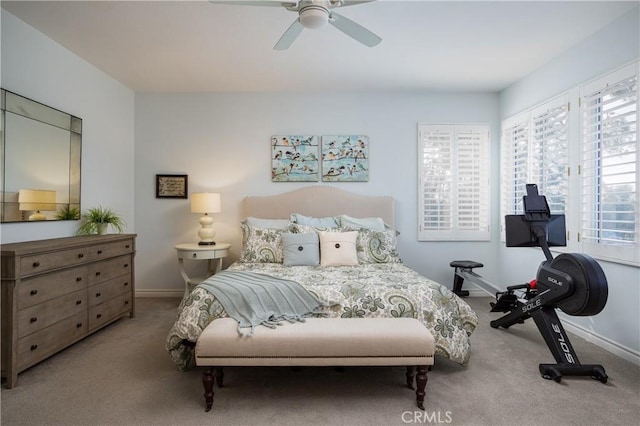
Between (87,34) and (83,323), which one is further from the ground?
(87,34)

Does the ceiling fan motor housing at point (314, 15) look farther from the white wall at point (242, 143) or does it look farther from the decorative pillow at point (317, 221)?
the white wall at point (242, 143)

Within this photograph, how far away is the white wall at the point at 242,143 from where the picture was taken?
4.46m

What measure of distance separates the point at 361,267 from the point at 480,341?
1.24 m

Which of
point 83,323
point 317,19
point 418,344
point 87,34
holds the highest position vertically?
point 87,34

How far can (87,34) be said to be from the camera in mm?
2980

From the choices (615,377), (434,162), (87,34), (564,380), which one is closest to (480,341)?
(564,380)

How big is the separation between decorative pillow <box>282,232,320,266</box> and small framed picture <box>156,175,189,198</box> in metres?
1.85

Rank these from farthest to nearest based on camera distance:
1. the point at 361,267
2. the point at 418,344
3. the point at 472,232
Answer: the point at 472,232, the point at 361,267, the point at 418,344

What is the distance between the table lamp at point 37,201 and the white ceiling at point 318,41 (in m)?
1.46

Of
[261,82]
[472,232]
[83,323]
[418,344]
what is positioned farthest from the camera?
[472,232]

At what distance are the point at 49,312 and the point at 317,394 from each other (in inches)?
84.3

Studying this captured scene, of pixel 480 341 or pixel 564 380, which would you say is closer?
pixel 564 380

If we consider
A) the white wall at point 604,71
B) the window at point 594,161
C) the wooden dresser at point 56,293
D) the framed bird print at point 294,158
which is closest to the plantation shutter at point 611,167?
the window at point 594,161

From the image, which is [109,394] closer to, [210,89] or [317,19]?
[317,19]
